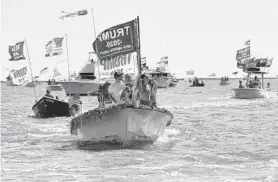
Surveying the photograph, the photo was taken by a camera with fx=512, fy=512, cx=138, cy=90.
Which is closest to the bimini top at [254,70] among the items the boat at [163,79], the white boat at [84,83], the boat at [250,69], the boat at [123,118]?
the boat at [250,69]

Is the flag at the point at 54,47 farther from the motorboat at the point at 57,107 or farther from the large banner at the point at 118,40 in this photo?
the large banner at the point at 118,40

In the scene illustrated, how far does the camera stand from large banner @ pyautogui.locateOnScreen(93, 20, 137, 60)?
632 inches

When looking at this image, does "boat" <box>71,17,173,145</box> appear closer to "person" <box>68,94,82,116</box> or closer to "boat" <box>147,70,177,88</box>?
"person" <box>68,94,82,116</box>

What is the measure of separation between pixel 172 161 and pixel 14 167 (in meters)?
3.73

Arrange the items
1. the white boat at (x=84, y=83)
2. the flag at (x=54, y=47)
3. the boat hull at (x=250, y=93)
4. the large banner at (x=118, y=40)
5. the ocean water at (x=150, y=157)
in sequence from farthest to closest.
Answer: the white boat at (x=84, y=83) < the boat hull at (x=250, y=93) < the flag at (x=54, y=47) < the large banner at (x=118, y=40) < the ocean water at (x=150, y=157)

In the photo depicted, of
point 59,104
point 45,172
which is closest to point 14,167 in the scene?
point 45,172

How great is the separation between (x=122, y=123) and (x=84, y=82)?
41894mm

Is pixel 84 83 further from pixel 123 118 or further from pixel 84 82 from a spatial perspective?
pixel 123 118

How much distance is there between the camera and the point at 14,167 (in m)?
11.5

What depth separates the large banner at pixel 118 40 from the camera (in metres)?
16.1

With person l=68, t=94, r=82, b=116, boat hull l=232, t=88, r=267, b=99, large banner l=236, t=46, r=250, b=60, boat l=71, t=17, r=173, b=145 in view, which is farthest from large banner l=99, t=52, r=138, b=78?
large banner l=236, t=46, r=250, b=60

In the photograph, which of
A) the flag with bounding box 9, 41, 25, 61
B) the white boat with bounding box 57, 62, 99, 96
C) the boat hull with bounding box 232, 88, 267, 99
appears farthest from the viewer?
the white boat with bounding box 57, 62, 99, 96

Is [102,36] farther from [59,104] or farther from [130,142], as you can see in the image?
[59,104]

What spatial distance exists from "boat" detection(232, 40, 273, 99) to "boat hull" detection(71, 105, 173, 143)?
27583mm
